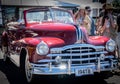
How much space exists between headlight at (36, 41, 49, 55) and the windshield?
1714mm

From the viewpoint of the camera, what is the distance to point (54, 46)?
738 centimetres

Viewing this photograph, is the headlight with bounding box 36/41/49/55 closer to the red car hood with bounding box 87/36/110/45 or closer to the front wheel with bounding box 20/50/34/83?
the front wheel with bounding box 20/50/34/83

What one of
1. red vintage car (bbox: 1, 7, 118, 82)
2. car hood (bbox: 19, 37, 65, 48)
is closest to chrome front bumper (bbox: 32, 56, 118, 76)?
red vintage car (bbox: 1, 7, 118, 82)

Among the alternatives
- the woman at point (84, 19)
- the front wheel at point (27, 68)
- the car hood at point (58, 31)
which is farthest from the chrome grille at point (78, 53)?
the woman at point (84, 19)

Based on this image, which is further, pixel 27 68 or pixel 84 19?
pixel 84 19

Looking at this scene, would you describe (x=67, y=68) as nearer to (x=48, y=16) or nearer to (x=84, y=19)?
(x=48, y=16)

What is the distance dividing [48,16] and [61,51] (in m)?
2.00

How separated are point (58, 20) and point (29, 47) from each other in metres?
1.63

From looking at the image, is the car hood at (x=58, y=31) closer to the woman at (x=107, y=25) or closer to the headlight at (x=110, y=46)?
the headlight at (x=110, y=46)

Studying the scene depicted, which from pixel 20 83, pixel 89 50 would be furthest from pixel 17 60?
pixel 89 50

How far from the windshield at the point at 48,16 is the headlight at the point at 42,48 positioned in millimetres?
1714

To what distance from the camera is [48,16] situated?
9.11m

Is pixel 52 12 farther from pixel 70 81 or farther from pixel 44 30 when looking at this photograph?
pixel 70 81

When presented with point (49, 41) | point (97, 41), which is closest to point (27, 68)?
point (49, 41)
